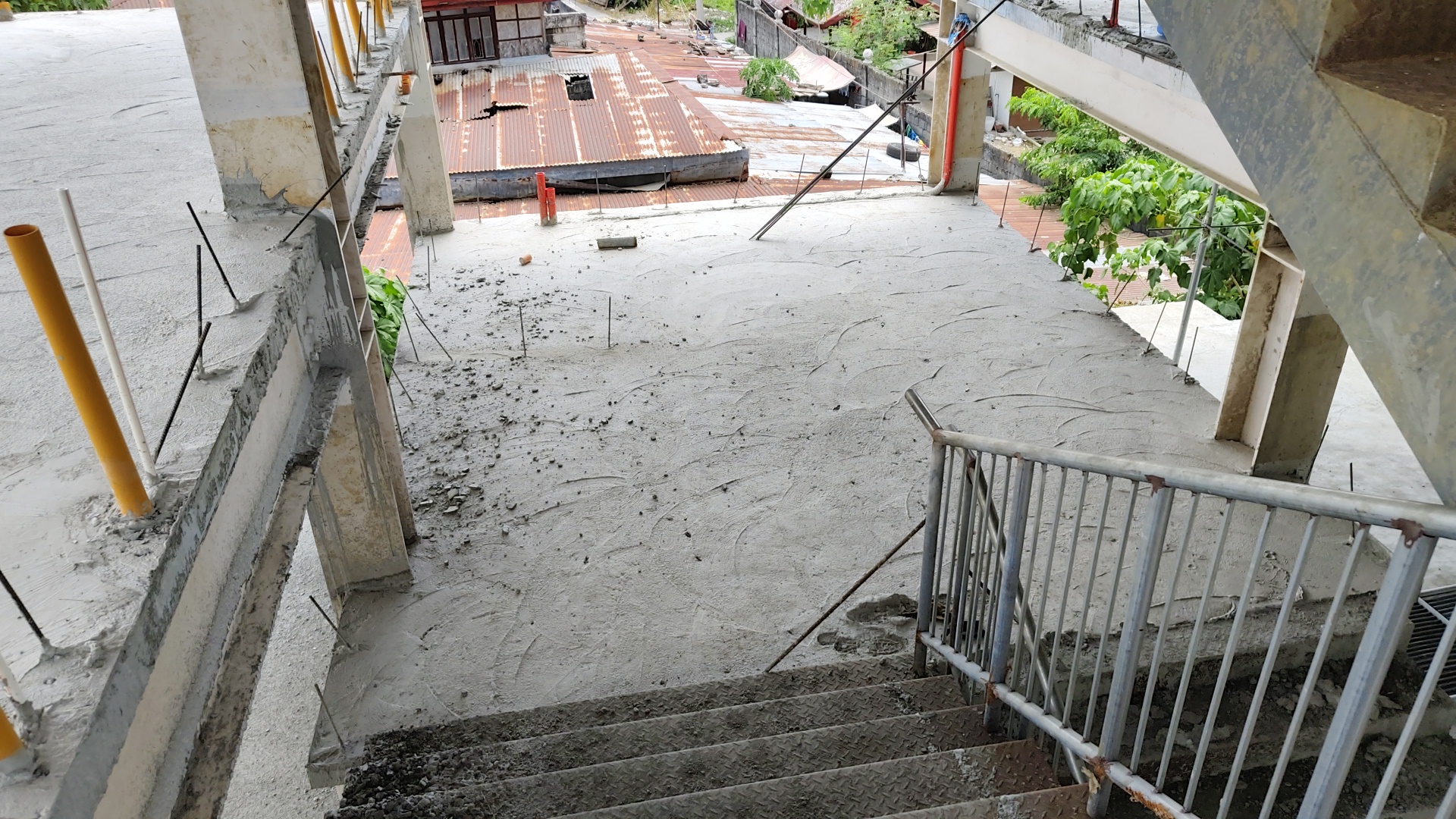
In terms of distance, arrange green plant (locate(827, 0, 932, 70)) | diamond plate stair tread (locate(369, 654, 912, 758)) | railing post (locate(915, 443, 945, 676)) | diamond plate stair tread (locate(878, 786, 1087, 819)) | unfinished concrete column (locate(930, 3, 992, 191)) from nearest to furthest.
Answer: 1. diamond plate stair tread (locate(878, 786, 1087, 819))
2. railing post (locate(915, 443, 945, 676))
3. diamond plate stair tread (locate(369, 654, 912, 758))
4. unfinished concrete column (locate(930, 3, 992, 191))
5. green plant (locate(827, 0, 932, 70))

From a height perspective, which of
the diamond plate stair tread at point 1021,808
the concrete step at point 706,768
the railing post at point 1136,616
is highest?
the railing post at point 1136,616

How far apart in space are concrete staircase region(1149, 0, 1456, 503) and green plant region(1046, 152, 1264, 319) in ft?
19.1

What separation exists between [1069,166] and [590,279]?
1167 cm

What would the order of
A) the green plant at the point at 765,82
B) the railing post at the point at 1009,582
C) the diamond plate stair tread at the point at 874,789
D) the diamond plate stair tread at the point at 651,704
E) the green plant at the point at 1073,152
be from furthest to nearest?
the green plant at the point at 765,82 < the green plant at the point at 1073,152 < the diamond plate stair tread at the point at 651,704 < the diamond plate stair tread at the point at 874,789 < the railing post at the point at 1009,582

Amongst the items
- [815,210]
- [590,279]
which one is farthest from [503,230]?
Answer: [815,210]

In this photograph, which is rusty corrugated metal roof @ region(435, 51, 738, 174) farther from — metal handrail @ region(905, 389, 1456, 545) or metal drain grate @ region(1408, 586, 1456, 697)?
metal handrail @ region(905, 389, 1456, 545)

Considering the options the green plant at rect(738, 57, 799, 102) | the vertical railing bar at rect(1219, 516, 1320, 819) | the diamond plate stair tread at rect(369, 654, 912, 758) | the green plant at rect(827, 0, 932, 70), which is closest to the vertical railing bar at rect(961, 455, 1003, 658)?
the diamond plate stair tread at rect(369, 654, 912, 758)

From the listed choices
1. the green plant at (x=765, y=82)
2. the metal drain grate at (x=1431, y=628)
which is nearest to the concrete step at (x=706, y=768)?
the metal drain grate at (x=1431, y=628)

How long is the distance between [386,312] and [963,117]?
810cm

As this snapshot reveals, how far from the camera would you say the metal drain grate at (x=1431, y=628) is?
6.27 m

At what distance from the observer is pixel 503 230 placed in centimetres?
1203

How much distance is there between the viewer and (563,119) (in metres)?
18.0

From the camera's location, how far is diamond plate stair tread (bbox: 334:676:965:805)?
432cm

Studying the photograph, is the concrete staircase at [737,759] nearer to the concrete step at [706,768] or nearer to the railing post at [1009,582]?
the concrete step at [706,768]
